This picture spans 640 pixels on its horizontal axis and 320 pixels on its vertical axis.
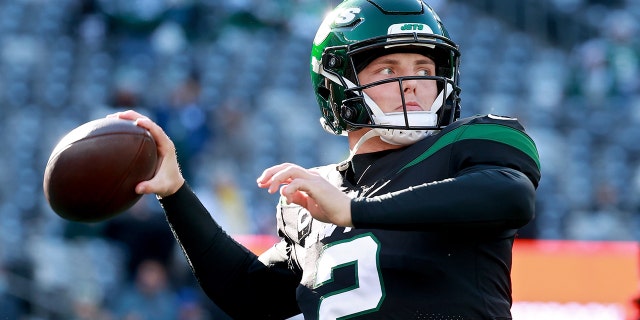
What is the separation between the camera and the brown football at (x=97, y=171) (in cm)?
281

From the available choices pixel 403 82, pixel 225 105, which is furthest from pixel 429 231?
pixel 225 105

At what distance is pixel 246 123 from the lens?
33.1 feet

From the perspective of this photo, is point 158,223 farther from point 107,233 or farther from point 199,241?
point 199,241

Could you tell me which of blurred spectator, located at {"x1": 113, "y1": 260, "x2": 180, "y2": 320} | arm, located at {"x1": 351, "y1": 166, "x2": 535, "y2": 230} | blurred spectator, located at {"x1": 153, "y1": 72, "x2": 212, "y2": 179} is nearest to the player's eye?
arm, located at {"x1": 351, "y1": 166, "x2": 535, "y2": 230}

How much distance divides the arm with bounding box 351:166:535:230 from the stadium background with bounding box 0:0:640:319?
5.06 meters

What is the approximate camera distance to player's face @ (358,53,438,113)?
9.63 ft

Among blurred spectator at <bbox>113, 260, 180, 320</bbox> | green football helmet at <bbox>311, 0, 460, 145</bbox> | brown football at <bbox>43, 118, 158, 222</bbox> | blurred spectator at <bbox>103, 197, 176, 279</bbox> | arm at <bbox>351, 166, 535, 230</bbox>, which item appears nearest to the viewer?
arm at <bbox>351, 166, 535, 230</bbox>

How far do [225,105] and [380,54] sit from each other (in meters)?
6.99

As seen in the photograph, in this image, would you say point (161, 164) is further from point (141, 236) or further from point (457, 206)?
point (141, 236)

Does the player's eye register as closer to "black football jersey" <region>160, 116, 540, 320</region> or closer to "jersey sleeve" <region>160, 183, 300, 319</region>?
"black football jersey" <region>160, 116, 540, 320</region>

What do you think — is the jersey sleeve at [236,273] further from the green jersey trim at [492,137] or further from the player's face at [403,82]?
the green jersey trim at [492,137]

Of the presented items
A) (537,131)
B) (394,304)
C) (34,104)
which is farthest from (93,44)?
(394,304)

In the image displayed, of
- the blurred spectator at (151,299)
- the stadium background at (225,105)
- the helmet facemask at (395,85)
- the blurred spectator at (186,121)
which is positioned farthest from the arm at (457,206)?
the blurred spectator at (186,121)

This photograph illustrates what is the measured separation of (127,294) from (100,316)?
0.24 meters
